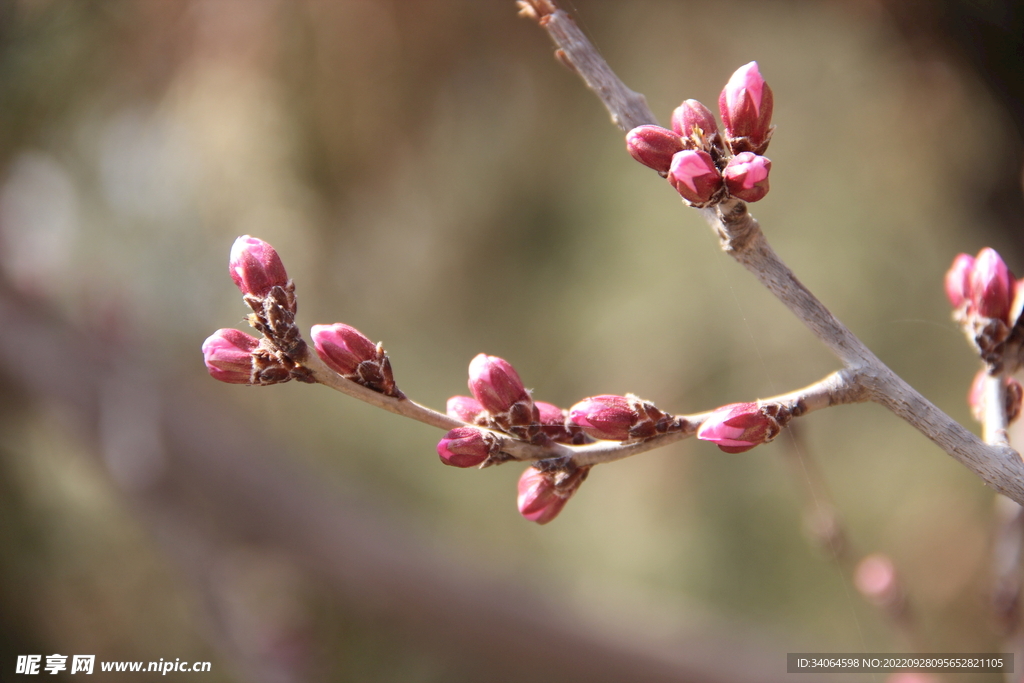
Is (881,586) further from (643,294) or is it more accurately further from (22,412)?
(22,412)

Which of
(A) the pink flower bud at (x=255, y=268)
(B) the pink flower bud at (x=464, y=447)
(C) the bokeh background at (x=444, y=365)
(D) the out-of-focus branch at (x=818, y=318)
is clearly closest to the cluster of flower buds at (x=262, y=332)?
(A) the pink flower bud at (x=255, y=268)

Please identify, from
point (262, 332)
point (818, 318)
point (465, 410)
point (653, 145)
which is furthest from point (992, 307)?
point (262, 332)

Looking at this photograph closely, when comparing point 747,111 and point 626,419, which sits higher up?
point 747,111

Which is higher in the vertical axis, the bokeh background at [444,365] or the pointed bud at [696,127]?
the bokeh background at [444,365]

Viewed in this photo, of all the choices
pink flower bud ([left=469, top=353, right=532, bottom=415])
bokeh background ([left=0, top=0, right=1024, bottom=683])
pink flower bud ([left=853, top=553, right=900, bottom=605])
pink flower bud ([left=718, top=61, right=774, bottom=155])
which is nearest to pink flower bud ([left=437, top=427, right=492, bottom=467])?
pink flower bud ([left=469, top=353, right=532, bottom=415])

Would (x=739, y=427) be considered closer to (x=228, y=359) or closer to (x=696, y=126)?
(x=696, y=126)

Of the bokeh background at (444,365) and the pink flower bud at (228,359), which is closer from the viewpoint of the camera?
the pink flower bud at (228,359)

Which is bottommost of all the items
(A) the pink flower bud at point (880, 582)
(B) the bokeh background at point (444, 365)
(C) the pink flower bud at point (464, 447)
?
(A) the pink flower bud at point (880, 582)

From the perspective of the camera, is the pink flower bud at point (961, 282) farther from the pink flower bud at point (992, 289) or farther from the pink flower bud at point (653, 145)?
the pink flower bud at point (653, 145)
